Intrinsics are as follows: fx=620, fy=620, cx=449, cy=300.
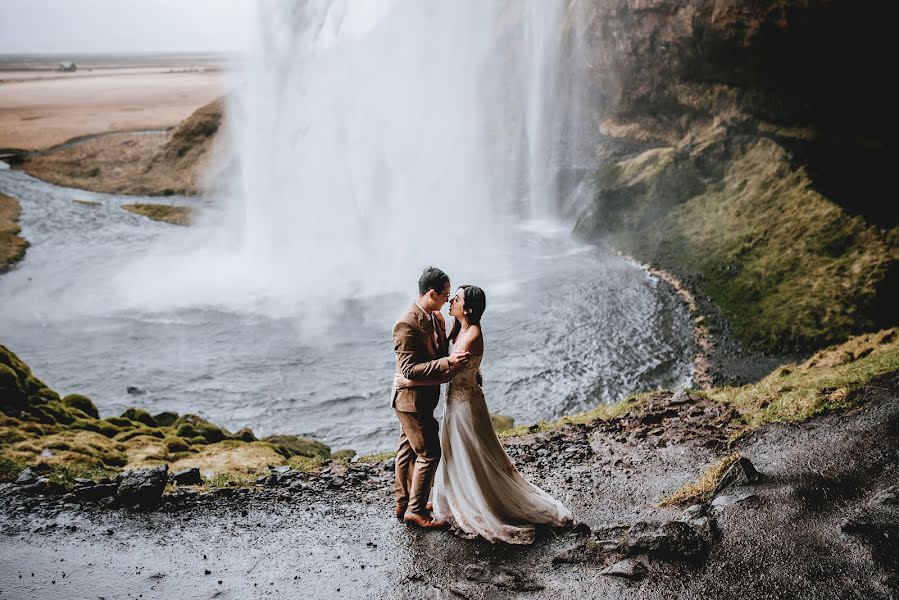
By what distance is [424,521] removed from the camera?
741 centimetres

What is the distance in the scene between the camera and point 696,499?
7594 mm

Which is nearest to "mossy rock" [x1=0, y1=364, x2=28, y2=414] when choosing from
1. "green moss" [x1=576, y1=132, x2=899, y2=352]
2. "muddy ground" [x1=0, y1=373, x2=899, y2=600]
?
"muddy ground" [x1=0, y1=373, x2=899, y2=600]

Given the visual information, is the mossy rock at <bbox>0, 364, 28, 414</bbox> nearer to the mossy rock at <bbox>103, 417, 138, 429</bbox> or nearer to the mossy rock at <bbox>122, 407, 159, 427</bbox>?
the mossy rock at <bbox>103, 417, 138, 429</bbox>

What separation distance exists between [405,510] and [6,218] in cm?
4141

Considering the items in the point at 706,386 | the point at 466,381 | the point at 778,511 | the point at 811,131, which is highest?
the point at 811,131

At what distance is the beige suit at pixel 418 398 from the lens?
6.74 metres

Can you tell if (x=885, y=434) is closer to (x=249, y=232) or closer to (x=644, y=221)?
(x=644, y=221)

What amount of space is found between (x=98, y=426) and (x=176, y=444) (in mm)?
1808

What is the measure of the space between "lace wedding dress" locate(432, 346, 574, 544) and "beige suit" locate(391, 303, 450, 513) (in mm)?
184

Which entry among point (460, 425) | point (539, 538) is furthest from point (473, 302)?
point (539, 538)

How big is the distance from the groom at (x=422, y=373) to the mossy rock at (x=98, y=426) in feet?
28.2

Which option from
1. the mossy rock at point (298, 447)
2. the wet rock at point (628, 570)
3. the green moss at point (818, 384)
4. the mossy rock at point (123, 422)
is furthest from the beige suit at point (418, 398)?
the mossy rock at point (123, 422)

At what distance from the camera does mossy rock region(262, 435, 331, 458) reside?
13273 mm

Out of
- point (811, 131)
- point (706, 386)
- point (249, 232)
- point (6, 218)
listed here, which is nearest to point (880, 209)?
point (811, 131)
